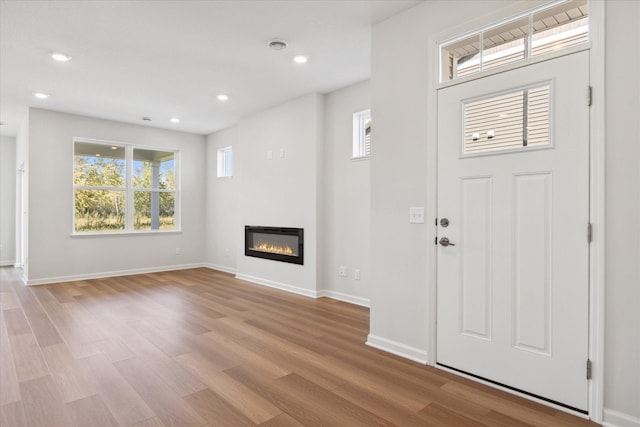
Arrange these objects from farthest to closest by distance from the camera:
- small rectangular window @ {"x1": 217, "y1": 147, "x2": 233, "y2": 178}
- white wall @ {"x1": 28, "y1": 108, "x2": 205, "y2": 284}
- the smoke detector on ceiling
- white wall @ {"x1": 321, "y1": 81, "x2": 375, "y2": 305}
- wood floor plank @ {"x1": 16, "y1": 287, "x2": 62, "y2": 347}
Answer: small rectangular window @ {"x1": 217, "y1": 147, "x2": 233, "y2": 178} → white wall @ {"x1": 28, "y1": 108, "x2": 205, "y2": 284} → white wall @ {"x1": 321, "y1": 81, "x2": 375, "y2": 305} → the smoke detector on ceiling → wood floor plank @ {"x1": 16, "y1": 287, "x2": 62, "y2": 347}

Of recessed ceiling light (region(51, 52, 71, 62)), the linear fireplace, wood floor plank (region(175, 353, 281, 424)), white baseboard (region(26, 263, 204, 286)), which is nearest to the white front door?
wood floor plank (region(175, 353, 281, 424))

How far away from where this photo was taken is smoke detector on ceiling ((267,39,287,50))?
11.0 ft

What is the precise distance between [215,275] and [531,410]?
536 cm

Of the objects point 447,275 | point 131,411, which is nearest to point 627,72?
point 447,275

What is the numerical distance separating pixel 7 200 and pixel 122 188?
9.85ft

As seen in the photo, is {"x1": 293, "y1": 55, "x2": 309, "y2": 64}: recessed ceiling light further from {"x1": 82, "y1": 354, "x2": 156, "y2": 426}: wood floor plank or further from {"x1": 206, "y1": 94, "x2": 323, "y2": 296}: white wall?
{"x1": 82, "y1": 354, "x2": 156, "y2": 426}: wood floor plank

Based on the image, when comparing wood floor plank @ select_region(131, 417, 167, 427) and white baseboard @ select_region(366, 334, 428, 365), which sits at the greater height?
white baseboard @ select_region(366, 334, 428, 365)

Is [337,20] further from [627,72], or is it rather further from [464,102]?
[627,72]

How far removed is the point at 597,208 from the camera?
76.4 inches

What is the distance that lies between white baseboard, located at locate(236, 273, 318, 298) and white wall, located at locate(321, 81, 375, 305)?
0.22 meters

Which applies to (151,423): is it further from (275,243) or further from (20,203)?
(20,203)

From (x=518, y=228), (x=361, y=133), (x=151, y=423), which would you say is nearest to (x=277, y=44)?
(x=361, y=133)

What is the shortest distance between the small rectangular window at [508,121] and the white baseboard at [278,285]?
3021mm

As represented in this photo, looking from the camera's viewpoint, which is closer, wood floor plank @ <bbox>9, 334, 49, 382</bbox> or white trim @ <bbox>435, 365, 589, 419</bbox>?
white trim @ <bbox>435, 365, 589, 419</bbox>
